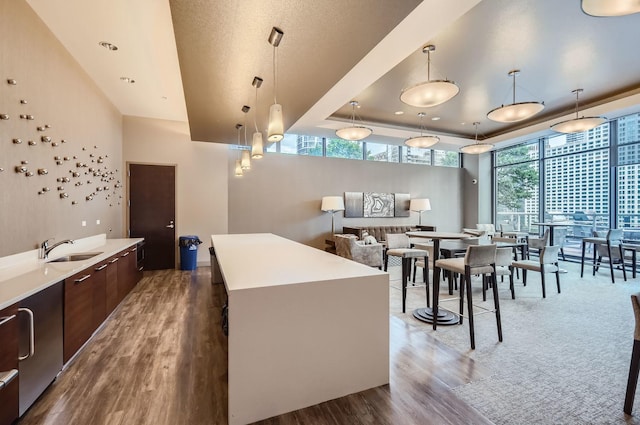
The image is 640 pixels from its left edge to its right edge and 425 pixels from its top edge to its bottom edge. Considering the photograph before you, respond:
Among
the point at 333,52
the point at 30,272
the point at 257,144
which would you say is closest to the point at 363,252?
the point at 257,144

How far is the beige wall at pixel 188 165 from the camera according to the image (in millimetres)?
5871

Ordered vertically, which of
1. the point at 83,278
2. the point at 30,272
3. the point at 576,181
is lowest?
the point at 83,278

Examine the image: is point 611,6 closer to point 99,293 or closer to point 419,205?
point 99,293

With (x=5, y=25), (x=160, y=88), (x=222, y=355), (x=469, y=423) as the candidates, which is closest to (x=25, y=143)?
(x=5, y=25)

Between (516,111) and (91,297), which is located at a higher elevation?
(516,111)

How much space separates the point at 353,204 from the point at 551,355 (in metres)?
5.83

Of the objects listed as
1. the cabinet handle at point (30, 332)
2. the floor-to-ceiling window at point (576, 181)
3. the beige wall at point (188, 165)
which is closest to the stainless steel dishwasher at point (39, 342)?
the cabinet handle at point (30, 332)

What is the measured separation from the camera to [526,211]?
8227 millimetres

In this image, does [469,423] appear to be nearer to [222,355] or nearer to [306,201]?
[222,355]

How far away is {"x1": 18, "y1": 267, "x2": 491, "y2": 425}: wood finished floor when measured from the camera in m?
1.77

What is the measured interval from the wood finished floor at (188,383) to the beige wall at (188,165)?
3.16 m

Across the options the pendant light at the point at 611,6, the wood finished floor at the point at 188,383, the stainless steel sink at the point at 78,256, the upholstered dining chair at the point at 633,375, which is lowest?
the wood finished floor at the point at 188,383

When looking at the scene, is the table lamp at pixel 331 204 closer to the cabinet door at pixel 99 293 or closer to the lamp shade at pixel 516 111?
the lamp shade at pixel 516 111

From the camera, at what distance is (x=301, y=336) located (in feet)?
5.98
